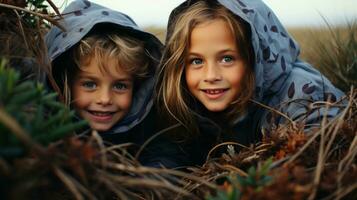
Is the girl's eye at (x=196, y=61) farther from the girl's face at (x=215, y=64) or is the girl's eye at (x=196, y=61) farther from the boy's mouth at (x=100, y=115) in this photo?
the boy's mouth at (x=100, y=115)

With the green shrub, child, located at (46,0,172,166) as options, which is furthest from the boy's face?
the green shrub

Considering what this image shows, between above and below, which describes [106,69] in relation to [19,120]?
below

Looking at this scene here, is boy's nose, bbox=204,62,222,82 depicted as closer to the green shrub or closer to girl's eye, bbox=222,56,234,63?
girl's eye, bbox=222,56,234,63

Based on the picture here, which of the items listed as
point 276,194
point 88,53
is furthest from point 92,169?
point 88,53

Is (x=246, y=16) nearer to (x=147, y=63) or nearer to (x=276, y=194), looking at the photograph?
(x=147, y=63)

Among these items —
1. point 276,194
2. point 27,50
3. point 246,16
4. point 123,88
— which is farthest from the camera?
point 123,88

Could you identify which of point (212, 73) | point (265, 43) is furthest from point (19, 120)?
point (265, 43)

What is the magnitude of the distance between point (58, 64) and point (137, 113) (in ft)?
1.73

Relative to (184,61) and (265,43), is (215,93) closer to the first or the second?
(184,61)

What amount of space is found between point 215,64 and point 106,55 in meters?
0.61

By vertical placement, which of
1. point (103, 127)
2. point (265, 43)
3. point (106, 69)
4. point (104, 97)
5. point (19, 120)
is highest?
point (19, 120)

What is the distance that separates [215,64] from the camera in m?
2.65

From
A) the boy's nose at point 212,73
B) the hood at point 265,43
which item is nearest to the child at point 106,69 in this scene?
the hood at point 265,43

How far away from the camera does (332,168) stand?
1.25 metres
